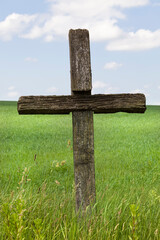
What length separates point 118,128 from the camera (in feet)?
54.8

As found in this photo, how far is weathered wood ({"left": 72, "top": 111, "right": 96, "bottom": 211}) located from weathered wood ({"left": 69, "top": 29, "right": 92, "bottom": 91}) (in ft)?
1.06

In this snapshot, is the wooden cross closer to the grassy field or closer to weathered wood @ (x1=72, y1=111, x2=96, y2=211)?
weathered wood @ (x1=72, y1=111, x2=96, y2=211)

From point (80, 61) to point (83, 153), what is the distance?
3.48 feet

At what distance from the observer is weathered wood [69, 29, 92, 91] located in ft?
12.5

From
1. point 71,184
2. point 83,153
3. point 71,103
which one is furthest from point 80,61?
point 71,184

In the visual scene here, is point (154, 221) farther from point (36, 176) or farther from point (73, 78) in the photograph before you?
point (36, 176)

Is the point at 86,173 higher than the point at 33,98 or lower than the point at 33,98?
lower

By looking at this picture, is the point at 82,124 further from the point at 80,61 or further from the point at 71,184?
the point at 71,184

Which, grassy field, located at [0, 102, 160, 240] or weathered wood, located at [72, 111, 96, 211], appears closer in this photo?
grassy field, located at [0, 102, 160, 240]

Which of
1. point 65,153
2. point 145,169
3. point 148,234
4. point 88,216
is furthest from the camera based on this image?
point 65,153

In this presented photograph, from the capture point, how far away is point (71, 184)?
6.66m

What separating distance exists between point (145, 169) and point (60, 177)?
2071mm

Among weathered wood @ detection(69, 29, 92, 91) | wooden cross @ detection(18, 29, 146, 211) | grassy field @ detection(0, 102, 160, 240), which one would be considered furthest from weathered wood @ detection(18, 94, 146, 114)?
grassy field @ detection(0, 102, 160, 240)

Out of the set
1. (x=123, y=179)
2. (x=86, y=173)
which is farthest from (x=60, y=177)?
(x=86, y=173)
